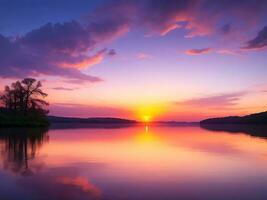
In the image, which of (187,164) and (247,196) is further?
(187,164)

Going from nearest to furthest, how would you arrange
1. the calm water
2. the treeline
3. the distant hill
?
1. the calm water
2. the treeline
3. the distant hill

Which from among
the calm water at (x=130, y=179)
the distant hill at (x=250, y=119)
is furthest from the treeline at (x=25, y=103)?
the distant hill at (x=250, y=119)

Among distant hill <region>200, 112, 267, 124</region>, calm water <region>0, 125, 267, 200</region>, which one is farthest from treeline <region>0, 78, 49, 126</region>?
distant hill <region>200, 112, 267, 124</region>

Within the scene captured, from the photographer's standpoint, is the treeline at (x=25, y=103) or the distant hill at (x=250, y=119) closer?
the treeline at (x=25, y=103)

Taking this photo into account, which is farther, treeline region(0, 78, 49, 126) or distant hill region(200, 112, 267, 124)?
distant hill region(200, 112, 267, 124)

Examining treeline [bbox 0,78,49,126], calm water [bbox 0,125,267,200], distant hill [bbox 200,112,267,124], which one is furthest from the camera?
distant hill [bbox 200,112,267,124]

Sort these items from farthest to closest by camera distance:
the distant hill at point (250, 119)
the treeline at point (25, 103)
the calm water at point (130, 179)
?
the distant hill at point (250, 119) < the treeline at point (25, 103) < the calm water at point (130, 179)

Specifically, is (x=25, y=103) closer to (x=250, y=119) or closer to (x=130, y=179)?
(x=130, y=179)

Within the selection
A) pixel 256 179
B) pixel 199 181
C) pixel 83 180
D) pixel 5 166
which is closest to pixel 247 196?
pixel 199 181

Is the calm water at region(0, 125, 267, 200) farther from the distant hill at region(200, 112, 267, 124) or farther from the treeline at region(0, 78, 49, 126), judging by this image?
the distant hill at region(200, 112, 267, 124)

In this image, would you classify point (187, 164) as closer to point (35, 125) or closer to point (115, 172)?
point (115, 172)

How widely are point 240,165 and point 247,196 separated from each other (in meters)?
6.41

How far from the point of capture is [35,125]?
206 feet

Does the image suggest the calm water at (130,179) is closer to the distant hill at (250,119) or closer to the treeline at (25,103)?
the treeline at (25,103)
